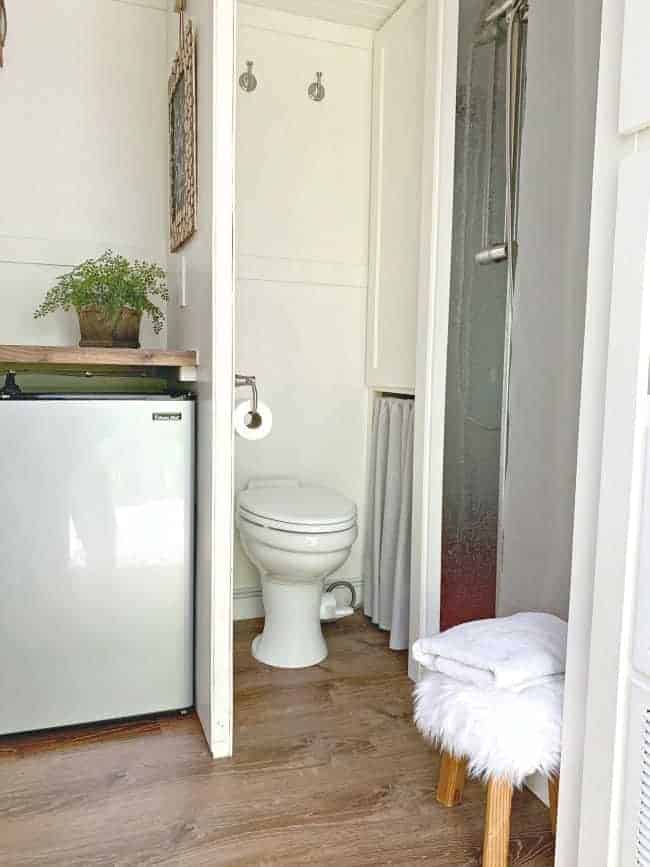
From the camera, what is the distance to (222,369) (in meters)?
1.70

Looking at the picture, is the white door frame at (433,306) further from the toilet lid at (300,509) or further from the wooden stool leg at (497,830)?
the wooden stool leg at (497,830)

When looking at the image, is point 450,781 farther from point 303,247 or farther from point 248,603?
point 303,247

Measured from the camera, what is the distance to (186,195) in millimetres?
2000

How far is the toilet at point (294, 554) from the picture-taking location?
2.13 m

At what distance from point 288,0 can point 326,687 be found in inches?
94.5

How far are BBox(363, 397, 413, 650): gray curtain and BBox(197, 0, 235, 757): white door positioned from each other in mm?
811

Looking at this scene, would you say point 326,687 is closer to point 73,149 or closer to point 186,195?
point 186,195

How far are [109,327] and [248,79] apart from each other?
3.88ft

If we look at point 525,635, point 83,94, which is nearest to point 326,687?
point 525,635

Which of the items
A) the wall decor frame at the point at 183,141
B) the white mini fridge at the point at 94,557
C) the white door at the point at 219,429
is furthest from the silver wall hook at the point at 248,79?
the white mini fridge at the point at 94,557

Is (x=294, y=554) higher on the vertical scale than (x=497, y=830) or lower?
higher

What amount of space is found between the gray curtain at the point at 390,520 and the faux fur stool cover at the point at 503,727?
1036mm

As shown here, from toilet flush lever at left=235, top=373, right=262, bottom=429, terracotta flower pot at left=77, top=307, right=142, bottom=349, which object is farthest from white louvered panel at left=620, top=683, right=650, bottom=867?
terracotta flower pot at left=77, top=307, right=142, bottom=349

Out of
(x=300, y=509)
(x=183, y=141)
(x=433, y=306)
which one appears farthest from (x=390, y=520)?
(x=183, y=141)
